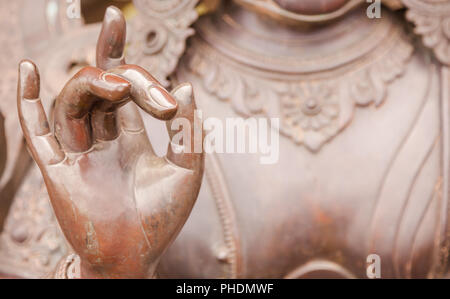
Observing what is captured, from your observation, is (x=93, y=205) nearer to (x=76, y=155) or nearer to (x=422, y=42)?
(x=76, y=155)

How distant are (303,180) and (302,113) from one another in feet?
0.38

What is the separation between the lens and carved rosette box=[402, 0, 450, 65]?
1.04 m

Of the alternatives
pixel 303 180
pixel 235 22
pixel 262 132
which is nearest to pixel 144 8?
pixel 235 22

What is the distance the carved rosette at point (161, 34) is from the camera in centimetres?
105

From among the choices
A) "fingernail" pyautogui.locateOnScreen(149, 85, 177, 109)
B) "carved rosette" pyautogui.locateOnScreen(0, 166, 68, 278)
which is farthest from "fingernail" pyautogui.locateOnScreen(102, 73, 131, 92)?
"carved rosette" pyautogui.locateOnScreen(0, 166, 68, 278)

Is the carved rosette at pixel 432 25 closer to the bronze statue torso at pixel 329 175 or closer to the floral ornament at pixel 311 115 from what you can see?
the bronze statue torso at pixel 329 175

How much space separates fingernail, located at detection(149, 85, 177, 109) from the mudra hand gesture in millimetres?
84

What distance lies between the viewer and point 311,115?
1066mm

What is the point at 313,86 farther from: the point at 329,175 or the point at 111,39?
the point at 111,39

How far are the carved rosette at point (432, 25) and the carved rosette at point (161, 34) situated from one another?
371mm

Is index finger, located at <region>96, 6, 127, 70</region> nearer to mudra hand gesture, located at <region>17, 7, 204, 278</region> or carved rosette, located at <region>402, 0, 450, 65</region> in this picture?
mudra hand gesture, located at <region>17, 7, 204, 278</region>

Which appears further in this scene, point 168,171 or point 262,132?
point 262,132

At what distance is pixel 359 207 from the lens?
1.05 metres
